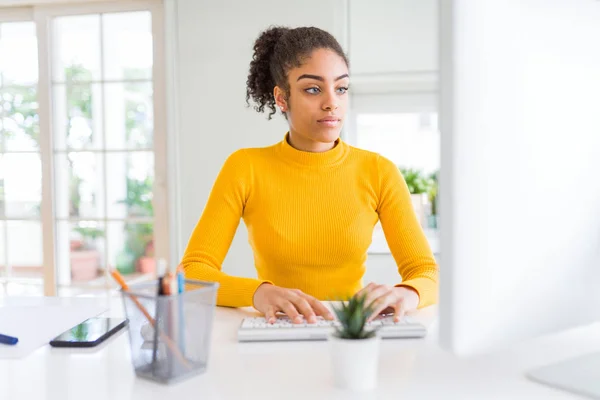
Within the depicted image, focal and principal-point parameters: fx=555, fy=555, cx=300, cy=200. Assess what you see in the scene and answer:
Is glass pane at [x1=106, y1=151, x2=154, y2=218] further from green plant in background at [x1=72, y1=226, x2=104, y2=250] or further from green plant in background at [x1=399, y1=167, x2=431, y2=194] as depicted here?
green plant in background at [x1=399, y1=167, x2=431, y2=194]

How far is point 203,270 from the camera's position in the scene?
1.27m

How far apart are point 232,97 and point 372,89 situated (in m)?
0.73

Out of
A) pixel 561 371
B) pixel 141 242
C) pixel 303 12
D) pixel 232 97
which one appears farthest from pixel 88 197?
pixel 561 371

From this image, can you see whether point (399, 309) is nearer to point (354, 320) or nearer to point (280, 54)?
point (354, 320)

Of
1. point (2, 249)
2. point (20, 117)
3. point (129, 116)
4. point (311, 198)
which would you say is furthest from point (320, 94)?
point (2, 249)

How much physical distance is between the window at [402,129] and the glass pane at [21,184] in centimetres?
180

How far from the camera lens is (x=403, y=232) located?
1401 millimetres

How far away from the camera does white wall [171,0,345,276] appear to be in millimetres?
2799

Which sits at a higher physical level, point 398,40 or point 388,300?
point 398,40

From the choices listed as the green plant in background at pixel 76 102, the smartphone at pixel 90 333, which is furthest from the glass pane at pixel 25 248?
the smartphone at pixel 90 333

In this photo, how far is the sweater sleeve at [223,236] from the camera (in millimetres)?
1154

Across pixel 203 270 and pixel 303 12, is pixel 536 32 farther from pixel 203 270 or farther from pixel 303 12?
pixel 303 12

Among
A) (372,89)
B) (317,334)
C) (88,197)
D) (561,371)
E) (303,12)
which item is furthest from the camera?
(88,197)

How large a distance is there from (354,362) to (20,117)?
305 cm
